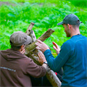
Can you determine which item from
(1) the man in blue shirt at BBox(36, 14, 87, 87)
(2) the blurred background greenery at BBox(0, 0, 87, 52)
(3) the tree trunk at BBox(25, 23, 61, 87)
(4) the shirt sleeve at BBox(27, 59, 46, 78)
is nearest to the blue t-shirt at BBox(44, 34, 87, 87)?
(1) the man in blue shirt at BBox(36, 14, 87, 87)

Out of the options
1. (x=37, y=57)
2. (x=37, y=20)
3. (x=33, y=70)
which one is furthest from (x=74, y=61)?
(x=37, y=20)

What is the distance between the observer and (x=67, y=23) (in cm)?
264

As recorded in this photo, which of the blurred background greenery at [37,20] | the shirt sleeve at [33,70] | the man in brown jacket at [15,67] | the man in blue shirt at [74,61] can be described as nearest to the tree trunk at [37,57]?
the shirt sleeve at [33,70]

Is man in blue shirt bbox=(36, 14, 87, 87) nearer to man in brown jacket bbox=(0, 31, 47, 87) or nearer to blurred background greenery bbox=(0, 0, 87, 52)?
man in brown jacket bbox=(0, 31, 47, 87)

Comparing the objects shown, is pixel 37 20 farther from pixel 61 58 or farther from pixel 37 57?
pixel 61 58

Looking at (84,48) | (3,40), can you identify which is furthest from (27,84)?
(3,40)

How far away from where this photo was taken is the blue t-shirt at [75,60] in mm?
2406

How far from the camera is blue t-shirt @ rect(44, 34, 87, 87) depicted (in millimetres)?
2406

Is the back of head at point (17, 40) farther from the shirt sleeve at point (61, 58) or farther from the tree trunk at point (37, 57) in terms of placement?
the tree trunk at point (37, 57)

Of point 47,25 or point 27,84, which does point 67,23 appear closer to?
point 27,84

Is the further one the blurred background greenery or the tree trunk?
the blurred background greenery

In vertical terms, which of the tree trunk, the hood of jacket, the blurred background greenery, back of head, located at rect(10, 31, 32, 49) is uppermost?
back of head, located at rect(10, 31, 32, 49)

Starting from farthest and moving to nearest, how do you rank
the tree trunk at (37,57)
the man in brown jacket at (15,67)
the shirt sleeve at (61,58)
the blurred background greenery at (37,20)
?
the blurred background greenery at (37,20) → the tree trunk at (37,57) → the man in brown jacket at (15,67) → the shirt sleeve at (61,58)

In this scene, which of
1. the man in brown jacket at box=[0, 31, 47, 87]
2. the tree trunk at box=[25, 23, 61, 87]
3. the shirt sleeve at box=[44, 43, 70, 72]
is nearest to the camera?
the shirt sleeve at box=[44, 43, 70, 72]
